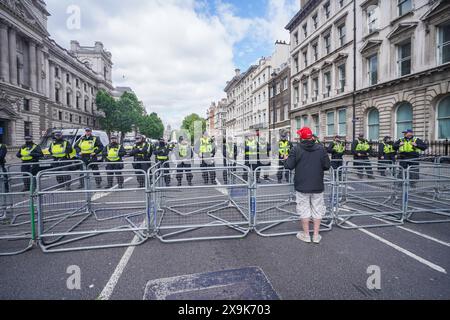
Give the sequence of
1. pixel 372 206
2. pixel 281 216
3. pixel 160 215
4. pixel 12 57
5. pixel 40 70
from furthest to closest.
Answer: pixel 40 70, pixel 12 57, pixel 372 206, pixel 160 215, pixel 281 216

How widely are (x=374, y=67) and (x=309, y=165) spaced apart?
20765 millimetres

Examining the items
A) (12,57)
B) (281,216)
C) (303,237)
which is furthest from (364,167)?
(12,57)

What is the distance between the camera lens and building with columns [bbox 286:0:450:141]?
50.1 ft

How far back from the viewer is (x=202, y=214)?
5777 mm

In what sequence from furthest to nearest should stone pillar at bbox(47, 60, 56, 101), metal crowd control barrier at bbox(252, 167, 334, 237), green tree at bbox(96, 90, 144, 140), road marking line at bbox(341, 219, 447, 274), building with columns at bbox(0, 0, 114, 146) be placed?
1. green tree at bbox(96, 90, 144, 140)
2. stone pillar at bbox(47, 60, 56, 101)
3. building with columns at bbox(0, 0, 114, 146)
4. metal crowd control barrier at bbox(252, 167, 334, 237)
5. road marking line at bbox(341, 219, 447, 274)

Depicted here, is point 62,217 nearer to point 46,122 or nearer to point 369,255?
point 369,255

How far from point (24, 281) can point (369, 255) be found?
4798 mm

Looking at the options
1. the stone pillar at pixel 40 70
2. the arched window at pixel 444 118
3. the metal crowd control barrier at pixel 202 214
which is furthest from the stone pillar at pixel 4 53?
the arched window at pixel 444 118

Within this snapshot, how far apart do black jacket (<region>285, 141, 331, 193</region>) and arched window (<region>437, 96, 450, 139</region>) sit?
51.9ft

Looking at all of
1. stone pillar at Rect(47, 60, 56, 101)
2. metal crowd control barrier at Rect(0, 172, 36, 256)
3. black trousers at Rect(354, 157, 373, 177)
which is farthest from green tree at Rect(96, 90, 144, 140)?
black trousers at Rect(354, 157, 373, 177)

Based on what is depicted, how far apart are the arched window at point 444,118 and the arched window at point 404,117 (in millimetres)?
1809

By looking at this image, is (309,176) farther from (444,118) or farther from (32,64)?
(32,64)

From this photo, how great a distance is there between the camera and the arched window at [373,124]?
20.0m

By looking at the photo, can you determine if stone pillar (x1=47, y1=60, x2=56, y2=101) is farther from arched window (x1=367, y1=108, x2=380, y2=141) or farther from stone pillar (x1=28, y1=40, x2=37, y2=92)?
arched window (x1=367, y1=108, x2=380, y2=141)
